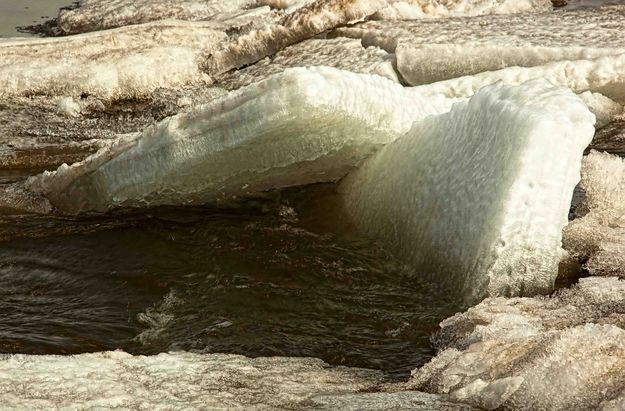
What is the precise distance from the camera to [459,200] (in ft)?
12.0

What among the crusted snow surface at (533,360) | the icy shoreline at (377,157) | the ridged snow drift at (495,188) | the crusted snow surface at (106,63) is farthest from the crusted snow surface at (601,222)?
the crusted snow surface at (106,63)

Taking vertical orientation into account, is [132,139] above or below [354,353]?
above

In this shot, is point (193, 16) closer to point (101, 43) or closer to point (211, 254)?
point (101, 43)

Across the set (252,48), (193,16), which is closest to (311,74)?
(252,48)

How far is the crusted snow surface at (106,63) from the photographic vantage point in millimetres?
6594

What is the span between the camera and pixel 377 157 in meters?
4.23

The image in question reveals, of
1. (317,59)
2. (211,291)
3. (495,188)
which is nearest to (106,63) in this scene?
(317,59)

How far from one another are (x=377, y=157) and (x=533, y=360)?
72.8 inches

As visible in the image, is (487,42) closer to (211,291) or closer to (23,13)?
(211,291)

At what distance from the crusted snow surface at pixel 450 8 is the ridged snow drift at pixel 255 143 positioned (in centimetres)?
280

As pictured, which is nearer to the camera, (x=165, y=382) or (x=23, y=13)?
(x=165, y=382)

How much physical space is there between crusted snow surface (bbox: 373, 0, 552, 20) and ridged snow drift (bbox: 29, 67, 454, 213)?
280cm

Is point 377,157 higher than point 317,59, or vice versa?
point 377,157

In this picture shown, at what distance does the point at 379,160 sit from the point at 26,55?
338 centimetres
